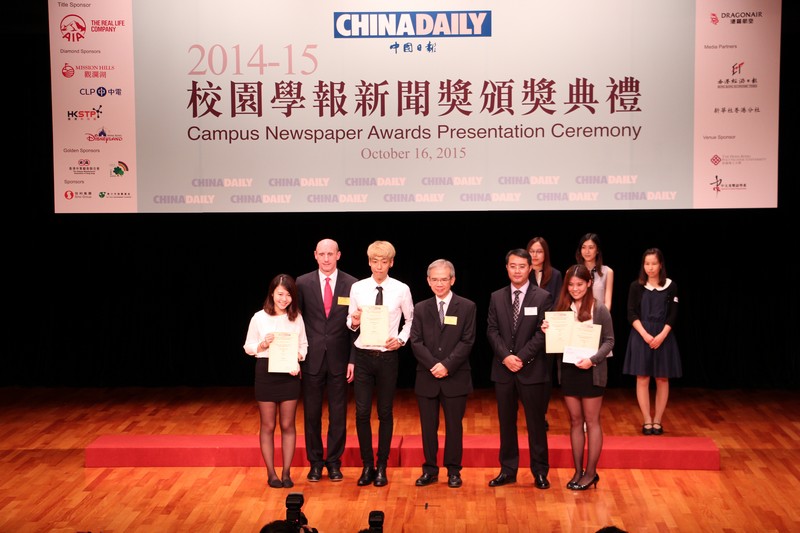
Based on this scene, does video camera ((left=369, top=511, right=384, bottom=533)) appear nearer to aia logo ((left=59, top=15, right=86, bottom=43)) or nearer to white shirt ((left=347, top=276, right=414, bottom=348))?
white shirt ((left=347, top=276, right=414, bottom=348))

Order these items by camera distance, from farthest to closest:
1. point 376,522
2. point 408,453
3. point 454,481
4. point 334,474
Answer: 1. point 408,453
2. point 334,474
3. point 454,481
4. point 376,522

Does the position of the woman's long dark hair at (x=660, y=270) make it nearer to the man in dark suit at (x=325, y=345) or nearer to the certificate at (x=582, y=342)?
the certificate at (x=582, y=342)

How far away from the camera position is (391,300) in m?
5.47

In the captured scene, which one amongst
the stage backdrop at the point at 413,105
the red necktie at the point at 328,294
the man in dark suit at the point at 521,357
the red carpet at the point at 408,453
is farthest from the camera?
the stage backdrop at the point at 413,105

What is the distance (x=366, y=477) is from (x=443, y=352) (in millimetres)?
881

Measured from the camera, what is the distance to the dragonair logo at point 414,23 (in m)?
6.62

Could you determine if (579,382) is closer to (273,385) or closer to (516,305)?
(516,305)

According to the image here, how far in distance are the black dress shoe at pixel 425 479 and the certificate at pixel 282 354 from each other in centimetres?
99

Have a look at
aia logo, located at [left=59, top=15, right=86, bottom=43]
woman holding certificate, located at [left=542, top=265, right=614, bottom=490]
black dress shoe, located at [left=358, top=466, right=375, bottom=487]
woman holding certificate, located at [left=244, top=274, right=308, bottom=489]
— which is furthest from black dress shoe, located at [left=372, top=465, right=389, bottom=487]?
aia logo, located at [left=59, top=15, right=86, bottom=43]

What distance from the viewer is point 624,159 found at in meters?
6.61

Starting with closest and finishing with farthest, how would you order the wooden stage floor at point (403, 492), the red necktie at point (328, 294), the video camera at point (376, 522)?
the video camera at point (376, 522)
the wooden stage floor at point (403, 492)
the red necktie at point (328, 294)

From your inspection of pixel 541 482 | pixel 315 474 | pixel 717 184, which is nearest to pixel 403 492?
pixel 315 474

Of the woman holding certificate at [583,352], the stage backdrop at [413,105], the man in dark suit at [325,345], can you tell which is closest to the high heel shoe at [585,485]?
the woman holding certificate at [583,352]

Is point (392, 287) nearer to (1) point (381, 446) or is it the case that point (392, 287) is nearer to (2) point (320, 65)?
(1) point (381, 446)
